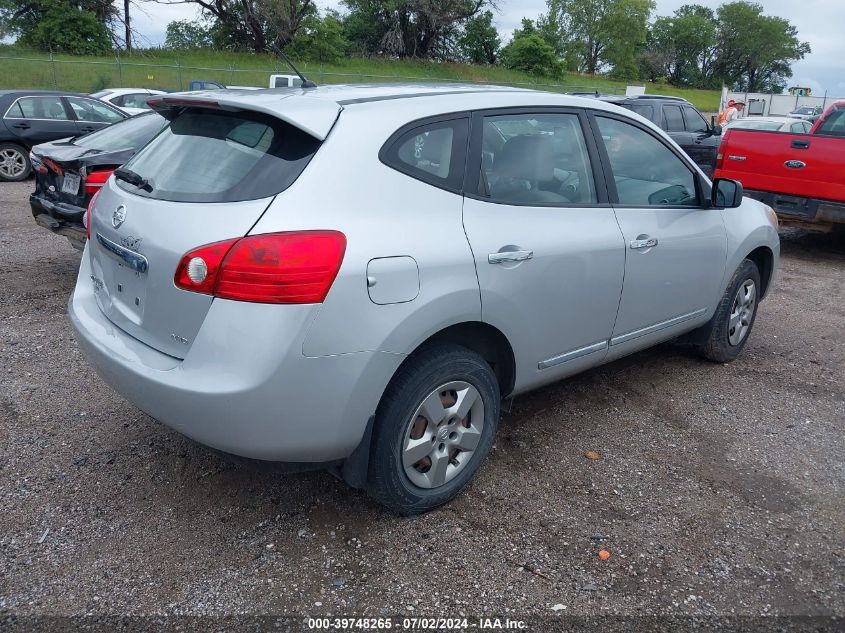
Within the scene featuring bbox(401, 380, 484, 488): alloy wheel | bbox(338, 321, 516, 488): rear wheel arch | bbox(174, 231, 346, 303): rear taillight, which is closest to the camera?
bbox(174, 231, 346, 303): rear taillight

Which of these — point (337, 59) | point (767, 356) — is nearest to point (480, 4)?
point (337, 59)

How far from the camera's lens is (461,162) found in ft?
10.3

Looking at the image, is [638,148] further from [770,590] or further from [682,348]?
[770,590]

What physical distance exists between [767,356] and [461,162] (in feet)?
11.1

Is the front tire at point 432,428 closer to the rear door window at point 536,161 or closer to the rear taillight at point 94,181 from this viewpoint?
the rear door window at point 536,161

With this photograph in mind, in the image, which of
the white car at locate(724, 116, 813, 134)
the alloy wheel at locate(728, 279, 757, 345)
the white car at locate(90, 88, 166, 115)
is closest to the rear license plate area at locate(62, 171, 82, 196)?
the alloy wheel at locate(728, 279, 757, 345)

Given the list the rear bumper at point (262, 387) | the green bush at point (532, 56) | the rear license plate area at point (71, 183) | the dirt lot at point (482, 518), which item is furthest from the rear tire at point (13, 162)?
the green bush at point (532, 56)

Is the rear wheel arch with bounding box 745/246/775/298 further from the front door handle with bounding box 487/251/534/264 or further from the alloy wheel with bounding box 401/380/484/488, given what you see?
the alloy wheel with bounding box 401/380/484/488

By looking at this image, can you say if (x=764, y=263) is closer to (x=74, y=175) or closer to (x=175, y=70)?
(x=74, y=175)

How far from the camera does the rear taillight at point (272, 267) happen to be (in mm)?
2527

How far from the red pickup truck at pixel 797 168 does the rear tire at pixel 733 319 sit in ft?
12.1

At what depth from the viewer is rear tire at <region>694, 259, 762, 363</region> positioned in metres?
4.83

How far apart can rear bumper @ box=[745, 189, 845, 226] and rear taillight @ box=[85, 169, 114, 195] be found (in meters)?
7.07

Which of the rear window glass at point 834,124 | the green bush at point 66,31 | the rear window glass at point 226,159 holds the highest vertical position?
the green bush at point 66,31
